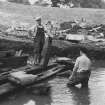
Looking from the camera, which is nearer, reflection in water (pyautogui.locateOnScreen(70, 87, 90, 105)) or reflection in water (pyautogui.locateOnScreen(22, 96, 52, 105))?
reflection in water (pyautogui.locateOnScreen(22, 96, 52, 105))

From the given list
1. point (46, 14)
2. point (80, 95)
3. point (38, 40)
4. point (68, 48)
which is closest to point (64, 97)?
point (80, 95)

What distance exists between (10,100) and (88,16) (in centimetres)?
1899

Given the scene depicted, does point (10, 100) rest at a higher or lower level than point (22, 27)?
lower

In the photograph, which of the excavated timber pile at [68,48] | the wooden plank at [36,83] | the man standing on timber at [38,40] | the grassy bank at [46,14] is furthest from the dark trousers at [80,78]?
the grassy bank at [46,14]

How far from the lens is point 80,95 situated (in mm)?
10250

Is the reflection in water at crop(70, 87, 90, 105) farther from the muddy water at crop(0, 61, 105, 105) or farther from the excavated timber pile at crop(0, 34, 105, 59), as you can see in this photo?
the excavated timber pile at crop(0, 34, 105, 59)

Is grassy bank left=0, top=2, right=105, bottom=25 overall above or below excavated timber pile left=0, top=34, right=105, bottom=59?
above

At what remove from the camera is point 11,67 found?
12.0 m

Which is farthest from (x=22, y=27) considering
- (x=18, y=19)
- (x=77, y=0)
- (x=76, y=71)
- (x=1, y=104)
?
(x=77, y=0)

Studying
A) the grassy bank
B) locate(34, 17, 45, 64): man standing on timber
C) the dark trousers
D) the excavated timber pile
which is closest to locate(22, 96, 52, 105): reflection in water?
the dark trousers

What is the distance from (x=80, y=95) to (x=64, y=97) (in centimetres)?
62

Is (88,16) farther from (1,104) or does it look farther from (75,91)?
(1,104)

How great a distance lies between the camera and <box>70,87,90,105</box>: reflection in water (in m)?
9.48

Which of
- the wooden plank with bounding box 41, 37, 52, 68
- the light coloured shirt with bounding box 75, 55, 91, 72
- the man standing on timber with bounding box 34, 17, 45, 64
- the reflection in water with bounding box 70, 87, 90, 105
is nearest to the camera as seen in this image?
the reflection in water with bounding box 70, 87, 90, 105
